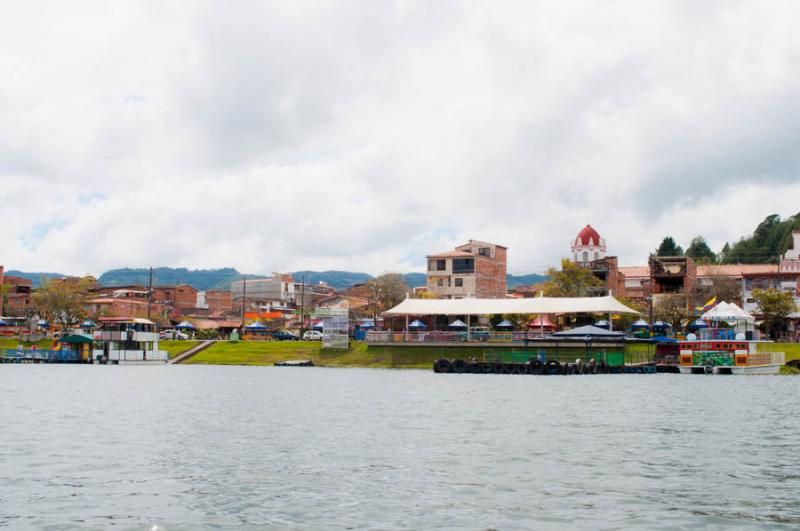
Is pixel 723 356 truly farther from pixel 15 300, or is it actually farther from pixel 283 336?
pixel 15 300

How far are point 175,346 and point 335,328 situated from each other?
69.7ft

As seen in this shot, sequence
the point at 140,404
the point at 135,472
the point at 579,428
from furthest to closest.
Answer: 1. the point at 140,404
2. the point at 579,428
3. the point at 135,472

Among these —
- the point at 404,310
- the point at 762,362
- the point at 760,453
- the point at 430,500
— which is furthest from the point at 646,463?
the point at 404,310

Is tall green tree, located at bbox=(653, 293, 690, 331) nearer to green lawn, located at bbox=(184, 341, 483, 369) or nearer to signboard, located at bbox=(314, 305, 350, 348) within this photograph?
green lawn, located at bbox=(184, 341, 483, 369)

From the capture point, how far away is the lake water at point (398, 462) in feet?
53.1

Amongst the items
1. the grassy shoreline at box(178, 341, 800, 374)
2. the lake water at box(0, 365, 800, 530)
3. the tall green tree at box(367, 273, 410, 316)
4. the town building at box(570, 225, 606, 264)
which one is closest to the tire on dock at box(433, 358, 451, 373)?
the grassy shoreline at box(178, 341, 800, 374)

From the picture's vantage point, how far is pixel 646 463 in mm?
22094

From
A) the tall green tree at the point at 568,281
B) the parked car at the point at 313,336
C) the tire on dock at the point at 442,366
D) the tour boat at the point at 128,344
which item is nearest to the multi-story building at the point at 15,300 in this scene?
the tour boat at the point at 128,344

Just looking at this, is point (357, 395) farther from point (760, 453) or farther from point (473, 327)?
point (473, 327)

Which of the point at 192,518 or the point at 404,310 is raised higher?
the point at 404,310

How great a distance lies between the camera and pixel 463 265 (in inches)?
4619

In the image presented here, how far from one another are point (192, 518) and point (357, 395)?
97.2 ft

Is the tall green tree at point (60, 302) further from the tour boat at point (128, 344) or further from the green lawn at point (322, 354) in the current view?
the green lawn at point (322, 354)

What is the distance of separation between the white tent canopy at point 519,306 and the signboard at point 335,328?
15.8 feet
